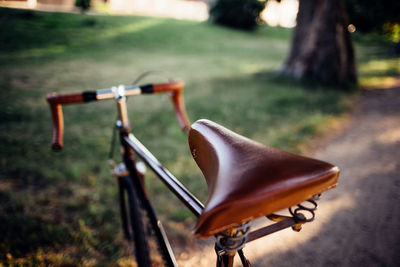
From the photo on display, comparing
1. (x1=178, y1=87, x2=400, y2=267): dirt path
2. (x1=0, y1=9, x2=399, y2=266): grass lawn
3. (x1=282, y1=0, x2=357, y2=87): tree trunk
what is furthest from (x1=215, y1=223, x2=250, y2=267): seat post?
(x1=282, y1=0, x2=357, y2=87): tree trunk

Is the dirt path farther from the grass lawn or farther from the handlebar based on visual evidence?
the handlebar

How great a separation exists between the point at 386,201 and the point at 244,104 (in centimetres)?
361

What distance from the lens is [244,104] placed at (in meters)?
5.83

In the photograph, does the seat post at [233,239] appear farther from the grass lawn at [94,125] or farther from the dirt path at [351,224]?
the grass lawn at [94,125]

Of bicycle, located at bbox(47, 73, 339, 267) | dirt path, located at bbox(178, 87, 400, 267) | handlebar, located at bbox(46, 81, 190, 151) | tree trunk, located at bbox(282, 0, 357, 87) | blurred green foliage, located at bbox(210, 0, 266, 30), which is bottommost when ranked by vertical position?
dirt path, located at bbox(178, 87, 400, 267)

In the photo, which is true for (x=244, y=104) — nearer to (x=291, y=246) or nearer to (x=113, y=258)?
(x=291, y=246)

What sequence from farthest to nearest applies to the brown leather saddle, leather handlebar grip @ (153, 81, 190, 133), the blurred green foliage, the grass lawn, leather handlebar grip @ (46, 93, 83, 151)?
1. the blurred green foliage
2. the grass lawn
3. leather handlebar grip @ (153, 81, 190, 133)
4. leather handlebar grip @ (46, 93, 83, 151)
5. the brown leather saddle

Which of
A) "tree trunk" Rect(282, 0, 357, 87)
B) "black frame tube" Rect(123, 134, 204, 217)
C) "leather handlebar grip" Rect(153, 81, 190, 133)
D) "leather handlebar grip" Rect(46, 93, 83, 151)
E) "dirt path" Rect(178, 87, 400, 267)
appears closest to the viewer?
"black frame tube" Rect(123, 134, 204, 217)

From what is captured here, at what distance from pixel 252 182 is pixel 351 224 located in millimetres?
2411

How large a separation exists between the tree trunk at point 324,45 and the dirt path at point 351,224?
346cm

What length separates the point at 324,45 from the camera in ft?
22.0

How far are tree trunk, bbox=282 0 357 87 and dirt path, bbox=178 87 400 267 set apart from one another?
346cm

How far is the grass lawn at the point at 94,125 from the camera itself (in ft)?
7.95

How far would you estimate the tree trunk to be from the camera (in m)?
6.52
